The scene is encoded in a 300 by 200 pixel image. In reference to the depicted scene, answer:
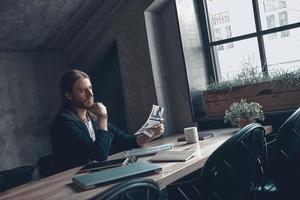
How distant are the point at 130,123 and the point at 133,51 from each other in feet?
2.31

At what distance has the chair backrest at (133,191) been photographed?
3.41 ft

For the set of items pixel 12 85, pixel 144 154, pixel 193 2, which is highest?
pixel 193 2

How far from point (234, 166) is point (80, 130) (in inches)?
43.1

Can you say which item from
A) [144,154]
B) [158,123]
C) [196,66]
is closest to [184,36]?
[196,66]

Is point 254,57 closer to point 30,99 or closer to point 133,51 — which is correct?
point 133,51

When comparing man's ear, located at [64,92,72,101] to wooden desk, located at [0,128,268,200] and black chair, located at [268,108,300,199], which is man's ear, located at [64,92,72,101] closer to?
wooden desk, located at [0,128,268,200]

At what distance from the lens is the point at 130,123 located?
3.70 m

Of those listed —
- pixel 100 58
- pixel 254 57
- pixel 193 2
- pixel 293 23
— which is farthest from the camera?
pixel 100 58

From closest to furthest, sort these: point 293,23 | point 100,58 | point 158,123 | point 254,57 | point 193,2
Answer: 1. point 158,123
2. point 293,23
3. point 254,57
4. point 193,2
5. point 100,58

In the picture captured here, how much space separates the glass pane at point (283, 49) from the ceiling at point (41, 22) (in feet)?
5.33

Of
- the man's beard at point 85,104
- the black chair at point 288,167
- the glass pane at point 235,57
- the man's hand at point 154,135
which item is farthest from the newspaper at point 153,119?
the glass pane at point 235,57

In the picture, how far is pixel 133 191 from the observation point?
112cm

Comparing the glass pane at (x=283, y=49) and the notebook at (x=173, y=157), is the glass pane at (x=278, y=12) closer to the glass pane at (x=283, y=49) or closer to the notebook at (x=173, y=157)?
the glass pane at (x=283, y=49)

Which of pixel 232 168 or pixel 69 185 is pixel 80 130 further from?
pixel 232 168
